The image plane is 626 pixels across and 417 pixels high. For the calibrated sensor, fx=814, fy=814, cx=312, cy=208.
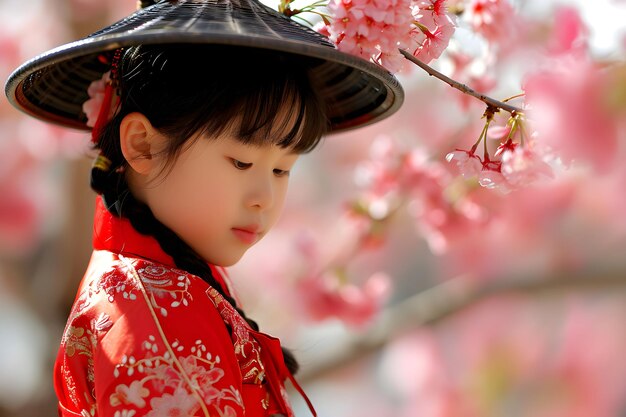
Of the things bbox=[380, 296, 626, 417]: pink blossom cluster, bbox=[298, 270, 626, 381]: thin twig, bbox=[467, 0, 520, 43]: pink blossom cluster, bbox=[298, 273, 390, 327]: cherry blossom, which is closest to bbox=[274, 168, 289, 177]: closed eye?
bbox=[467, 0, 520, 43]: pink blossom cluster

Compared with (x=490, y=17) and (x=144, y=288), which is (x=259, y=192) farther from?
(x=490, y=17)

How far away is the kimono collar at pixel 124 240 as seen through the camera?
1.21m

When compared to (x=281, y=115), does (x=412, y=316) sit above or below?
above

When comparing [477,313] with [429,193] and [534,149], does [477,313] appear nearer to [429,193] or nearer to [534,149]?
[429,193]

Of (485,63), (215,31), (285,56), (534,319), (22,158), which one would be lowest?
(215,31)

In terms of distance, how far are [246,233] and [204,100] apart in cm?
21

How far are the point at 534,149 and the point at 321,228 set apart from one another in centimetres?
327

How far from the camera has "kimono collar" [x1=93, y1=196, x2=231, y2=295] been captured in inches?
47.8

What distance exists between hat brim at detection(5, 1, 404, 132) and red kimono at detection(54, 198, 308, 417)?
0.94 feet

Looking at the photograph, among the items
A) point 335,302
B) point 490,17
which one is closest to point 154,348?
point 490,17

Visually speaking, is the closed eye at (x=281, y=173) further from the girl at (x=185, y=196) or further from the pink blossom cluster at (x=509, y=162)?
the pink blossom cluster at (x=509, y=162)

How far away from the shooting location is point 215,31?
1.03 meters

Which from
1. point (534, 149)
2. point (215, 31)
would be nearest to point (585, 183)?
point (534, 149)

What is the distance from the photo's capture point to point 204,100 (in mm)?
1195
